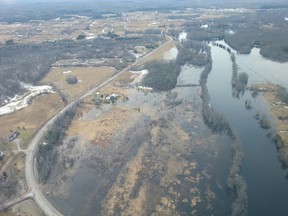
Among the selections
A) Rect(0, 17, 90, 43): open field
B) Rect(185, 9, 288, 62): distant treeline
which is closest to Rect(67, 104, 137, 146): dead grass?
Rect(185, 9, 288, 62): distant treeline

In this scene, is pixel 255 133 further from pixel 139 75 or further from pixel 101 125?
pixel 139 75

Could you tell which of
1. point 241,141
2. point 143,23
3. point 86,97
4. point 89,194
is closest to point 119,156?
point 89,194

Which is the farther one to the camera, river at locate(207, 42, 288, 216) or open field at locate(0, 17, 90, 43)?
open field at locate(0, 17, 90, 43)

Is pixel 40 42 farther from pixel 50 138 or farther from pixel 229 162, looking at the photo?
pixel 229 162

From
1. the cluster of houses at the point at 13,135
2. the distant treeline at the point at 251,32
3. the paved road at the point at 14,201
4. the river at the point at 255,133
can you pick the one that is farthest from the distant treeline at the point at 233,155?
the distant treeline at the point at 251,32

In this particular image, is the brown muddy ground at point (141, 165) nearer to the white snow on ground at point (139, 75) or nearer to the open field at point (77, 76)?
the open field at point (77, 76)

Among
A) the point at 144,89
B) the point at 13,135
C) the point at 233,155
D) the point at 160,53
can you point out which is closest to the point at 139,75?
the point at 144,89

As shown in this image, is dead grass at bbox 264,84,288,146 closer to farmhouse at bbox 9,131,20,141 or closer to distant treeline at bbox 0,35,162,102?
distant treeline at bbox 0,35,162,102
